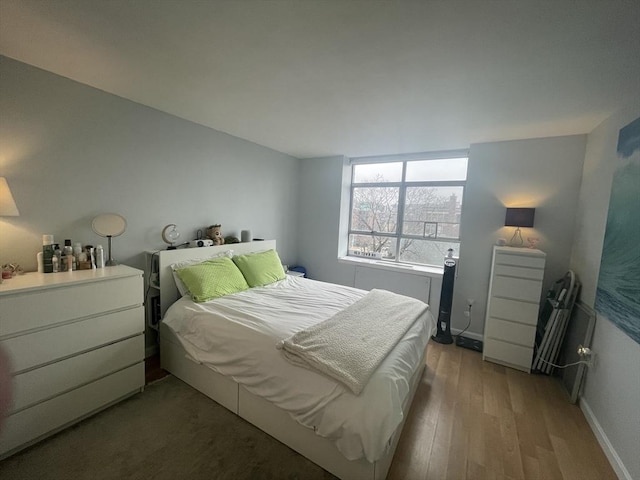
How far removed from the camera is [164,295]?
2326 millimetres

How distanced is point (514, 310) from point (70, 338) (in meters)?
3.69

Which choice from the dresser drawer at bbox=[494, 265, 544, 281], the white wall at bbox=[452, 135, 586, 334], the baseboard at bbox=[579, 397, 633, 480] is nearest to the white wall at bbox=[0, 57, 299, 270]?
the white wall at bbox=[452, 135, 586, 334]

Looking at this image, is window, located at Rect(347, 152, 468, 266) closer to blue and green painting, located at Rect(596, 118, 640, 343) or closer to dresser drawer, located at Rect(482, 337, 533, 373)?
dresser drawer, located at Rect(482, 337, 533, 373)

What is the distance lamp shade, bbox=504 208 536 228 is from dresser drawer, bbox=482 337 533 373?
4.14 ft

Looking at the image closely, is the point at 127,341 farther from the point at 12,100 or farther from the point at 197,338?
the point at 12,100

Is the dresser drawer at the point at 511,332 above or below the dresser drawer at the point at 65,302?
below

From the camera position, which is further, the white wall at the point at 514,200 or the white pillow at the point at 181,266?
the white wall at the point at 514,200

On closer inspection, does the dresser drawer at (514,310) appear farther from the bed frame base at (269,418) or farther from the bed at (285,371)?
the bed frame base at (269,418)

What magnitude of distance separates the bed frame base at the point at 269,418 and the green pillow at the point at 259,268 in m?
0.89

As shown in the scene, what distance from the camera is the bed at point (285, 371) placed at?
126 cm

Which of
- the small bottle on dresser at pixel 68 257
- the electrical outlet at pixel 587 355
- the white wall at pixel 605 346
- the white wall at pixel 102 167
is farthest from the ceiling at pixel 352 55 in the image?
the electrical outlet at pixel 587 355

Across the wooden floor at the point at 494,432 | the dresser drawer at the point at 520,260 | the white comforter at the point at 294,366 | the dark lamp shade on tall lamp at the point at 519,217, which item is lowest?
the wooden floor at the point at 494,432

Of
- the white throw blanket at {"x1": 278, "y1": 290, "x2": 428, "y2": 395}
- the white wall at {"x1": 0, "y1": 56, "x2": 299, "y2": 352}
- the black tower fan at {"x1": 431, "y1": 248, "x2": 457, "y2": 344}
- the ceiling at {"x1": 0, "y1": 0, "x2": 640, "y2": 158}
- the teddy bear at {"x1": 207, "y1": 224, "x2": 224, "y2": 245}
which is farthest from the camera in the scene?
the black tower fan at {"x1": 431, "y1": 248, "x2": 457, "y2": 344}

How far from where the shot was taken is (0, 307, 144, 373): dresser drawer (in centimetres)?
143
